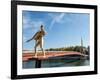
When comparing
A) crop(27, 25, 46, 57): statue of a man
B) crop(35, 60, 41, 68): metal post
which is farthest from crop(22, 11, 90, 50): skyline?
crop(35, 60, 41, 68): metal post

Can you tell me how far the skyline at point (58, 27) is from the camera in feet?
6.48

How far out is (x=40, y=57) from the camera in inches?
78.8

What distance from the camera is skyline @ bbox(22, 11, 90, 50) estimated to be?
1.97m

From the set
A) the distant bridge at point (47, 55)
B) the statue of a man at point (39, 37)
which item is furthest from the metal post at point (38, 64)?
the statue of a man at point (39, 37)

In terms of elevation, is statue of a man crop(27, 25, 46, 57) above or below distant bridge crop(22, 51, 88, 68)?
above

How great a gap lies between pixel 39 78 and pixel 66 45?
41cm

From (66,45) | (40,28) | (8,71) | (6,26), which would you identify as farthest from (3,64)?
(66,45)

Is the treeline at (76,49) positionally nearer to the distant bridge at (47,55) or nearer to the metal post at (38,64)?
the distant bridge at (47,55)

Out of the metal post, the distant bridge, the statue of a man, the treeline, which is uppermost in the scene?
the statue of a man

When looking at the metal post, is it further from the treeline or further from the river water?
the treeline

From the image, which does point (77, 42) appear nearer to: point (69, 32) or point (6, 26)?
point (69, 32)

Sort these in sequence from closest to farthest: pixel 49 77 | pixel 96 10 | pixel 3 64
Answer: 1. pixel 3 64
2. pixel 49 77
3. pixel 96 10

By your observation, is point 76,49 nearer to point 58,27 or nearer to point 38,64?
point 58,27

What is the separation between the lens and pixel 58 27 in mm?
2061
